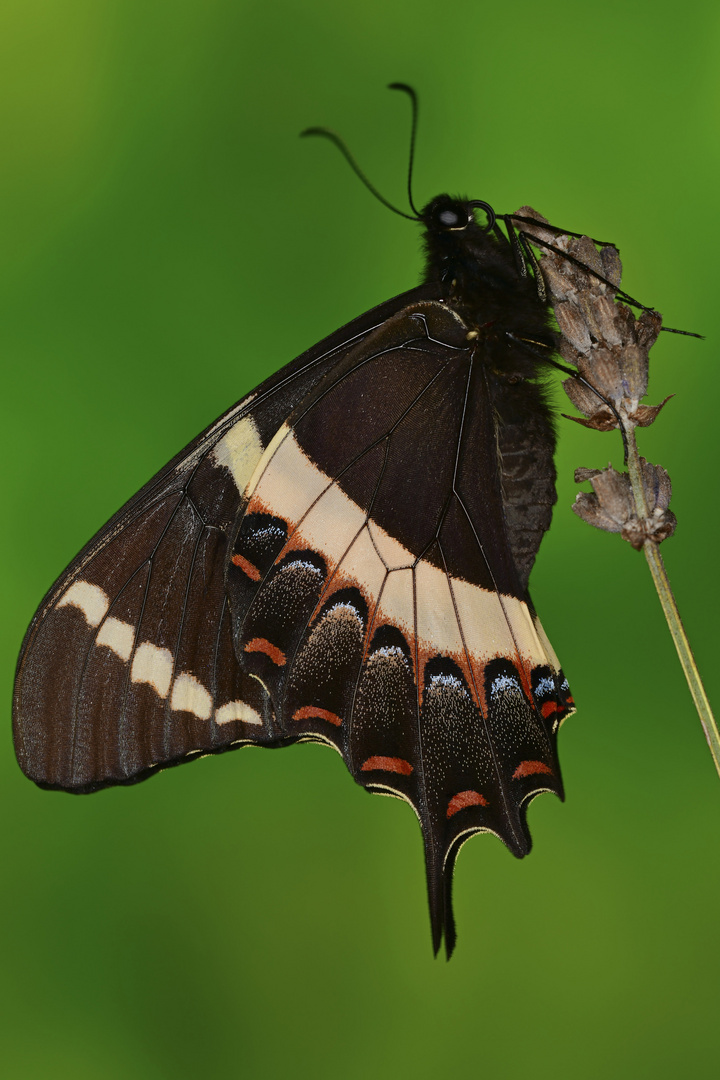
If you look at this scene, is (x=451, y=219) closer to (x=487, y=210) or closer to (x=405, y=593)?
(x=487, y=210)

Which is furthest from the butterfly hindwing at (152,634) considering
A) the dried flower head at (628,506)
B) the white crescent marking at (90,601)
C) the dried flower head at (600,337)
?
the dried flower head at (628,506)

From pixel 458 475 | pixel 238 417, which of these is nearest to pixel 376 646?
pixel 458 475

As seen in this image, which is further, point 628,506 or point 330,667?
point 330,667

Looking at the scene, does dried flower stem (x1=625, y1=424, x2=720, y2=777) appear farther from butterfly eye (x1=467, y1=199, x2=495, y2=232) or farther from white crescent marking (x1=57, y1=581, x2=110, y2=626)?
white crescent marking (x1=57, y1=581, x2=110, y2=626)

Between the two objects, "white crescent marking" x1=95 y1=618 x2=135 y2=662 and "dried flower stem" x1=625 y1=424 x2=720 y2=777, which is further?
"white crescent marking" x1=95 y1=618 x2=135 y2=662

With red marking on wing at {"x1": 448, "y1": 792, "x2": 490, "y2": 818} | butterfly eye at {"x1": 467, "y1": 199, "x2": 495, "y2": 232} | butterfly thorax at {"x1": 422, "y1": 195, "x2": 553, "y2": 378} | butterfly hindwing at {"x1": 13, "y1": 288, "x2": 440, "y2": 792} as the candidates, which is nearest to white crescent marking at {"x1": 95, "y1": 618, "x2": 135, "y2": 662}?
→ butterfly hindwing at {"x1": 13, "y1": 288, "x2": 440, "y2": 792}

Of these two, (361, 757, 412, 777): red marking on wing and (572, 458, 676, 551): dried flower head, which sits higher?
(572, 458, 676, 551): dried flower head

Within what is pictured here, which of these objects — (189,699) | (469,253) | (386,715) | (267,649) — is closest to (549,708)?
(386,715)
